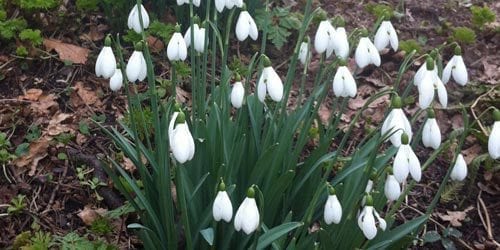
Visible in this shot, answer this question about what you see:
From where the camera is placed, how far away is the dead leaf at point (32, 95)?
3150 mm

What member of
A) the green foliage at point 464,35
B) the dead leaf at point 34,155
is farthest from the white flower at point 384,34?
the green foliage at point 464,35

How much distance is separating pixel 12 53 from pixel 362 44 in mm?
2195

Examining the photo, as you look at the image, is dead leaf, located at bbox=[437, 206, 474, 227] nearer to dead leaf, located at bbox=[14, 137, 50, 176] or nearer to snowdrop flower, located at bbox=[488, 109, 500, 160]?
snowdrop flower, located at bbox=[488, 109, 500, 160]

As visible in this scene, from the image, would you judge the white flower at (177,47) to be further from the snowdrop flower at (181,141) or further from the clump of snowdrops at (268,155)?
the snowdrop flower at (181,141)

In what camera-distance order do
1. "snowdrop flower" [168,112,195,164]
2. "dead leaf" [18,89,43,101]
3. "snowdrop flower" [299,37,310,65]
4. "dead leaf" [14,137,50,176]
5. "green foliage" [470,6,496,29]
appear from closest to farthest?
"snowdrop flower" [168,112,195,164] < "snowdrop flower" [299,37,310,65] < "dead leaf" [14,137,50,176] < "dead leaf" [18,89,43,101] < "green foliage" [470,6,496,29]

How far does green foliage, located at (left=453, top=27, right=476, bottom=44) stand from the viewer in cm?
381

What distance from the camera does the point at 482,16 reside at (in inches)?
156

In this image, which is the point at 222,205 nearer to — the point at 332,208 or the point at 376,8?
the point at 332,208

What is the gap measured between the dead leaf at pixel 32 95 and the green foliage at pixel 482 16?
8.82ft

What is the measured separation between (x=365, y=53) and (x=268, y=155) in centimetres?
47

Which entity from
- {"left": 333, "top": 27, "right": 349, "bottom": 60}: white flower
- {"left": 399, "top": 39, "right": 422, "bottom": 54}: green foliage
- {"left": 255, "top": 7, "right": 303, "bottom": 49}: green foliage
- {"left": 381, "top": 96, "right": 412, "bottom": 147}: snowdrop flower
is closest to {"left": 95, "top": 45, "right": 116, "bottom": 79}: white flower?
{"left": 333, "top": 27, "right": 349, "bottom": 60}: white flower

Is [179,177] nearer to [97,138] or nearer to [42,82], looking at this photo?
[97,138]

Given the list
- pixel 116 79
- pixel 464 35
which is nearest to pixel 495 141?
pixel 116 79

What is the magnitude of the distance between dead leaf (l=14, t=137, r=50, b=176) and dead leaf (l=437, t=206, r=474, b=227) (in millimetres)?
1826
